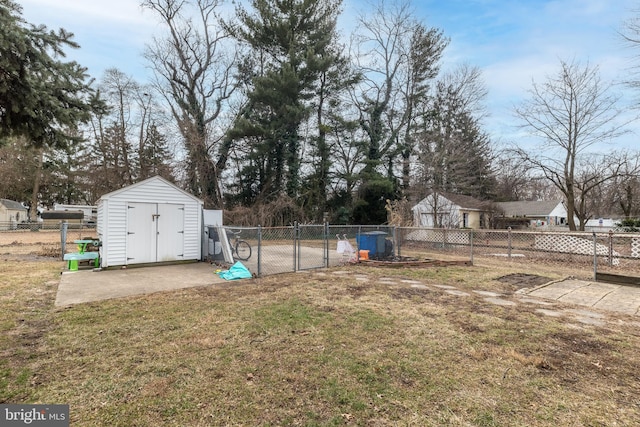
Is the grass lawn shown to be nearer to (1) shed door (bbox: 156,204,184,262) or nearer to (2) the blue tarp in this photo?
(2) the blue tarp

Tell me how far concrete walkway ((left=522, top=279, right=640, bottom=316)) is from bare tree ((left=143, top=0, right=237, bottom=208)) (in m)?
19.2

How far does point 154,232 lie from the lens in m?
9.12

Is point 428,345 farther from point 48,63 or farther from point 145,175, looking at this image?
point 145,175

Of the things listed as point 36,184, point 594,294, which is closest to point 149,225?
point 594,294

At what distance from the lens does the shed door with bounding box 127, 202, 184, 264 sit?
8.79 m

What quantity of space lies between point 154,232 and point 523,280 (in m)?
9.88

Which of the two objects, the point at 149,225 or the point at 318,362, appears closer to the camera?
the point at 318,362

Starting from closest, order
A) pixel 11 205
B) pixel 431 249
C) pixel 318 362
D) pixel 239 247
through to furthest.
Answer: pixel 318 362
pixel 239 247
pixel 431 249
pixel 11 205

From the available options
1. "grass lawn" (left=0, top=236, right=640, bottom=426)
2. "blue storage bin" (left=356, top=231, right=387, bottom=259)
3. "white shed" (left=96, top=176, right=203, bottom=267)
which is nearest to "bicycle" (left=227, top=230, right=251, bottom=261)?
"white shed" (left=96, top=176, right=203, bottom=267)

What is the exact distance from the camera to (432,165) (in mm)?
18031

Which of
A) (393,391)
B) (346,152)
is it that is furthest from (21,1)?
(346,152)

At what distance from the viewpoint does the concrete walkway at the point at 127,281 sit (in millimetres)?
5863

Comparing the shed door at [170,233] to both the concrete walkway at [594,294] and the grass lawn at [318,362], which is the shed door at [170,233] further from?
the concrete walkway at [594,294]

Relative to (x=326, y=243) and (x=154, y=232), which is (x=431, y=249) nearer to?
(x=326, y=243)
